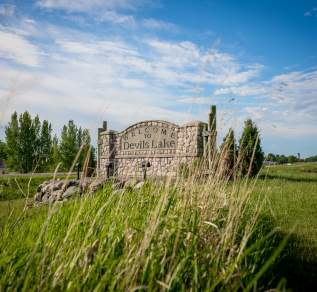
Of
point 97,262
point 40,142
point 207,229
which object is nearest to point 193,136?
point 207,229

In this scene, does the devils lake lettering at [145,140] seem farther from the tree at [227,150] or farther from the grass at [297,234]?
the tree at [227,150]

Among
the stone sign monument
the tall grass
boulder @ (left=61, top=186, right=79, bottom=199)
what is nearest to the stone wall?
the stone sign monument

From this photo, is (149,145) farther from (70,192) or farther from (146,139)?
(70,192)

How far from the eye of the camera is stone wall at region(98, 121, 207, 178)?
13328 mm

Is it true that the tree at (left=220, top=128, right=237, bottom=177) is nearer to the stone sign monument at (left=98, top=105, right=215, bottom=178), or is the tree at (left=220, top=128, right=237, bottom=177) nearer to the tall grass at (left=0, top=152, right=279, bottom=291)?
the tall grass at (left=0, top=152, right=279, bottom=291)

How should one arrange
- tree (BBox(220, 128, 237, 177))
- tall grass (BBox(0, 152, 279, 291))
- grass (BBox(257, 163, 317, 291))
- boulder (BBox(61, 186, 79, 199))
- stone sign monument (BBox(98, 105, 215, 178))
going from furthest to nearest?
1. stone sign monument (BBox(98, 105, 215, 178))
2. boulder (BBox(61, 186, 79, 199))
3. tree (BBox(220, 128, 237, 177))
4. grass (BBox(257, 163, 317, 291))
5. tall grass (BBox(0, 152, 279, 291))

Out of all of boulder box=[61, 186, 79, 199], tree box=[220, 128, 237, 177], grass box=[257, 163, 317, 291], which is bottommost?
boulder box=[61, 186, 79, 199]

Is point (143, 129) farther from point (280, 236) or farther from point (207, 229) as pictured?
point (207, 229)

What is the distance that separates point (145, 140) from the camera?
1550 centimetres

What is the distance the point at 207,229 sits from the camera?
9.06 ft

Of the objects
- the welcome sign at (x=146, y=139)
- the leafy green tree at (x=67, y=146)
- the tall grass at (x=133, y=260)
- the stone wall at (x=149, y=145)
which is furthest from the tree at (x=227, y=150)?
the leafy green tree at (x=67, y=146)

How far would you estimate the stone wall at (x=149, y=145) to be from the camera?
13.3 m

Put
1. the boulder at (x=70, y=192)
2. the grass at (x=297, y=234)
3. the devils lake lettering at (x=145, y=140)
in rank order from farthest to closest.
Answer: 1. the devils lake lettering at (x=145, y=140)
2. the boulder at (x=70, y=192)
3. the grass at (x=297, y=234)

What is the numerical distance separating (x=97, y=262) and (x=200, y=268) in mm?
671
